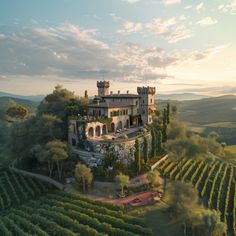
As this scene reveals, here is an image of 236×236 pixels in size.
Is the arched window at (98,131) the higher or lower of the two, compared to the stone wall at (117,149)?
higher

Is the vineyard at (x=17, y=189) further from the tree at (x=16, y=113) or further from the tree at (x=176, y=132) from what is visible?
the tree at (x=16, y=113)

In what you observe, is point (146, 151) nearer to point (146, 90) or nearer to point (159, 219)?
point (159, 219)

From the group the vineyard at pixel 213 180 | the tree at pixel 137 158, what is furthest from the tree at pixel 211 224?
the tree at pixel 137 158

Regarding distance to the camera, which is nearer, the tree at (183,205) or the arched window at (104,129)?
the tree at (183,205)

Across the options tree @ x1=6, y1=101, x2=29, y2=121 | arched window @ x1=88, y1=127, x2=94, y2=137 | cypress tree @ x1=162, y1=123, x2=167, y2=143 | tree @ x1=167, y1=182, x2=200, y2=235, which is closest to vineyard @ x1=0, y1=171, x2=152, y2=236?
tree @ x1=167, y1=182, x2=200, y2=235

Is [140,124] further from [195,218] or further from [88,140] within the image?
[195,218]

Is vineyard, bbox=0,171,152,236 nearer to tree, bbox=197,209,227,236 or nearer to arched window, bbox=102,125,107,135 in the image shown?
tree, bbox=197,209,227,236

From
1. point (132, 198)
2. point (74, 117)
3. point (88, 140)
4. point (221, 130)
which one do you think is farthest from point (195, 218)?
point (221, 130)
